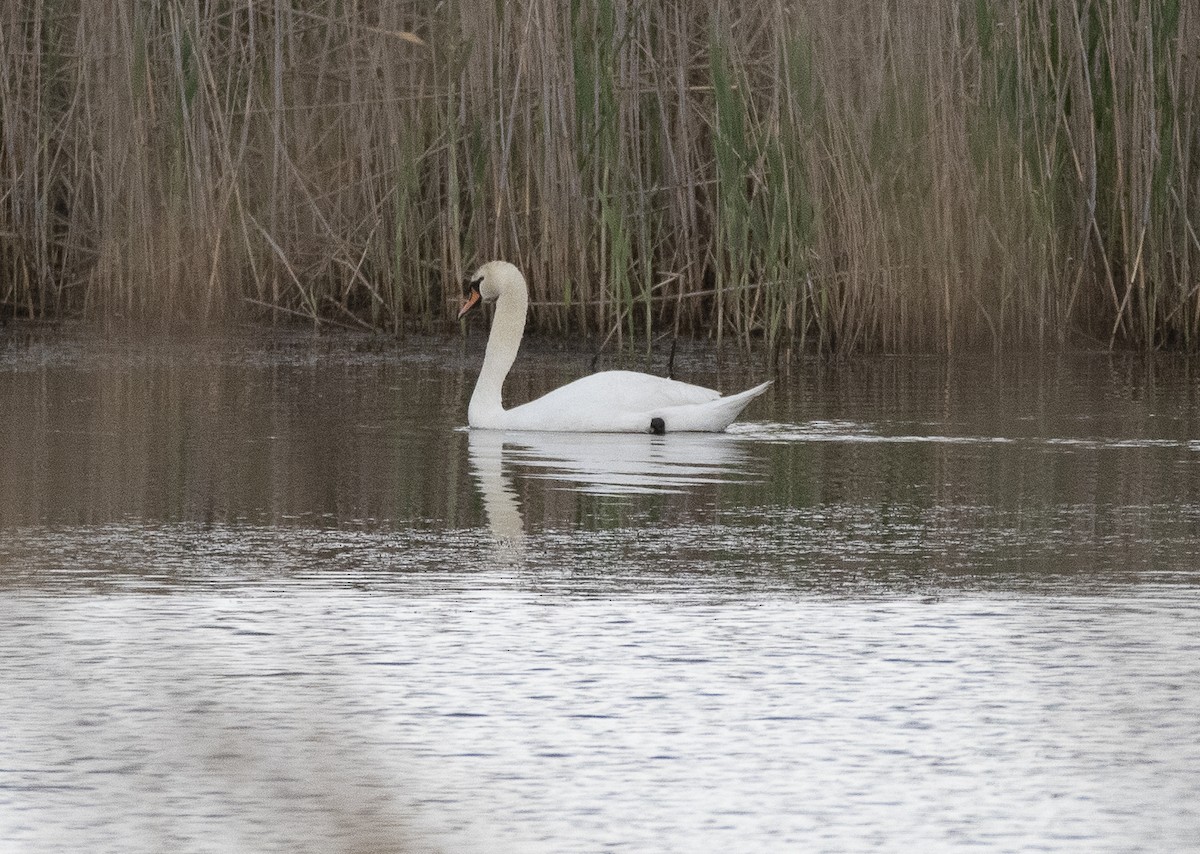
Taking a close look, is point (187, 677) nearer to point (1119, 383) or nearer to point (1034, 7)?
point (1119, 383)

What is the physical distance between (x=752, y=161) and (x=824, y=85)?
0.60m

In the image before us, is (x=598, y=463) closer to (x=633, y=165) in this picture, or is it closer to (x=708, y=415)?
(x=708, y=415)

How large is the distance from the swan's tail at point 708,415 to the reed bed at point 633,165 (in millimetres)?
3010

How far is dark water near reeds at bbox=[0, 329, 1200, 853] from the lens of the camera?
329 centimetres

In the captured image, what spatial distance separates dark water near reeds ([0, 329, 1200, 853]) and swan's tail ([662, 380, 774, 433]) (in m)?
0.22

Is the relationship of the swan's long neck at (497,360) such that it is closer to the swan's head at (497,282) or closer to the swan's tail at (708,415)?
the swan's head at (497,282)

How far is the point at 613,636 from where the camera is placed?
4512 mm

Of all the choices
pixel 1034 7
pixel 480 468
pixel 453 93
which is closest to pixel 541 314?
pixel 453 93

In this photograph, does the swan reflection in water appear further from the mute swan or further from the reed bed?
the reed bed

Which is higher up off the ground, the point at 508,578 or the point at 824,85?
the point at 824,85

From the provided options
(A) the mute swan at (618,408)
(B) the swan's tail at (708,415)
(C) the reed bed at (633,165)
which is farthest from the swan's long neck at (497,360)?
(C) the reed bed at (633,165)

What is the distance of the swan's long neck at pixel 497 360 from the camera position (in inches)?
348

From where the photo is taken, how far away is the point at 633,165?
12.7 m

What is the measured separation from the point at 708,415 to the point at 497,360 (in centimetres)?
108
